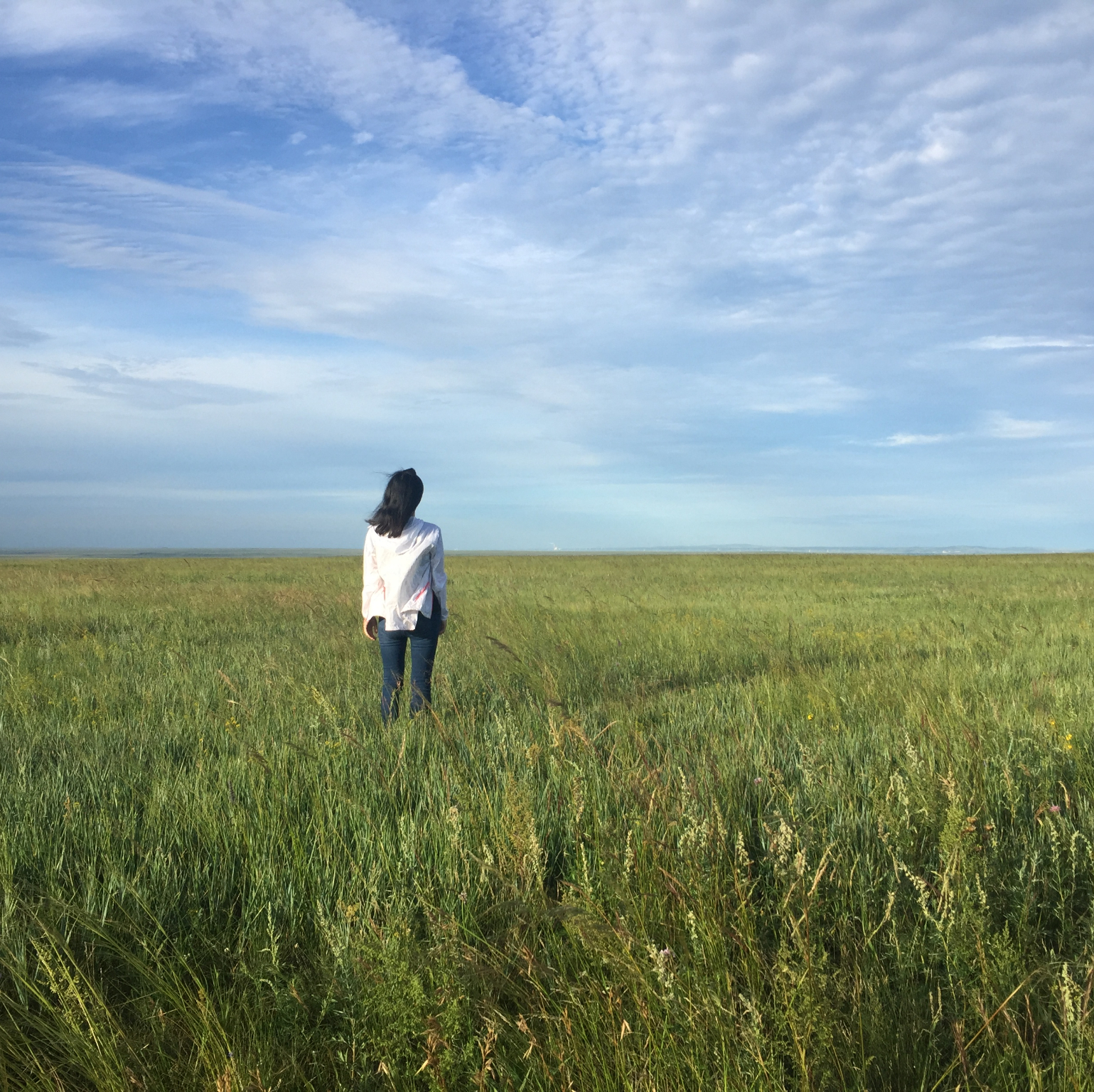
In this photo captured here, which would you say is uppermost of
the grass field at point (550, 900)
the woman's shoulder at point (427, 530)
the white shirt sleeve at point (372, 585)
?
the woman's shoulder at point (427, 530)

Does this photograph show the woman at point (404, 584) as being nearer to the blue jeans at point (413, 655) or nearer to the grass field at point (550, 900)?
the blue jeans at point (413, 655)

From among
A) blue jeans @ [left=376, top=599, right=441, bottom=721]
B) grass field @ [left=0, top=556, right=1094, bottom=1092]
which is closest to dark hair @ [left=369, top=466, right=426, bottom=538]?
blue jeans @ [left=376, top=599, right=441, bottom=721]

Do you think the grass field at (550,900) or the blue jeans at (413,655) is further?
the blue jeans at (413,655)

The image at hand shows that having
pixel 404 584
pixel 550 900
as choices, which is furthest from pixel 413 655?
pixel 550 900

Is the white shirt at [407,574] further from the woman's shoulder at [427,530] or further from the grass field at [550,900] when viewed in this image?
the grass field at [550,900]

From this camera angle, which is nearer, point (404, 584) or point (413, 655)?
point (404, 584)

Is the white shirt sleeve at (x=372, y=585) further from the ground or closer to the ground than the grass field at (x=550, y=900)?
further from the ground

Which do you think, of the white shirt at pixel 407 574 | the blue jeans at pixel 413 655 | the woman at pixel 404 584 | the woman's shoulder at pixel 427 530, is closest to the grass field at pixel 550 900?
the blue jeans at pixel 413 655

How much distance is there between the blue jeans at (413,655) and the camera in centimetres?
668

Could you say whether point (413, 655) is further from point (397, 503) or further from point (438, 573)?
point (397, 503)

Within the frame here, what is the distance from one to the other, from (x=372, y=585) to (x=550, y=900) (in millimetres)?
4429

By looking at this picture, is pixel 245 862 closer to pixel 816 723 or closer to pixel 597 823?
pixel 597 823

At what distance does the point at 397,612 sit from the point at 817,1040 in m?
5.05

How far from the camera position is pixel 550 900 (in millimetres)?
2828
